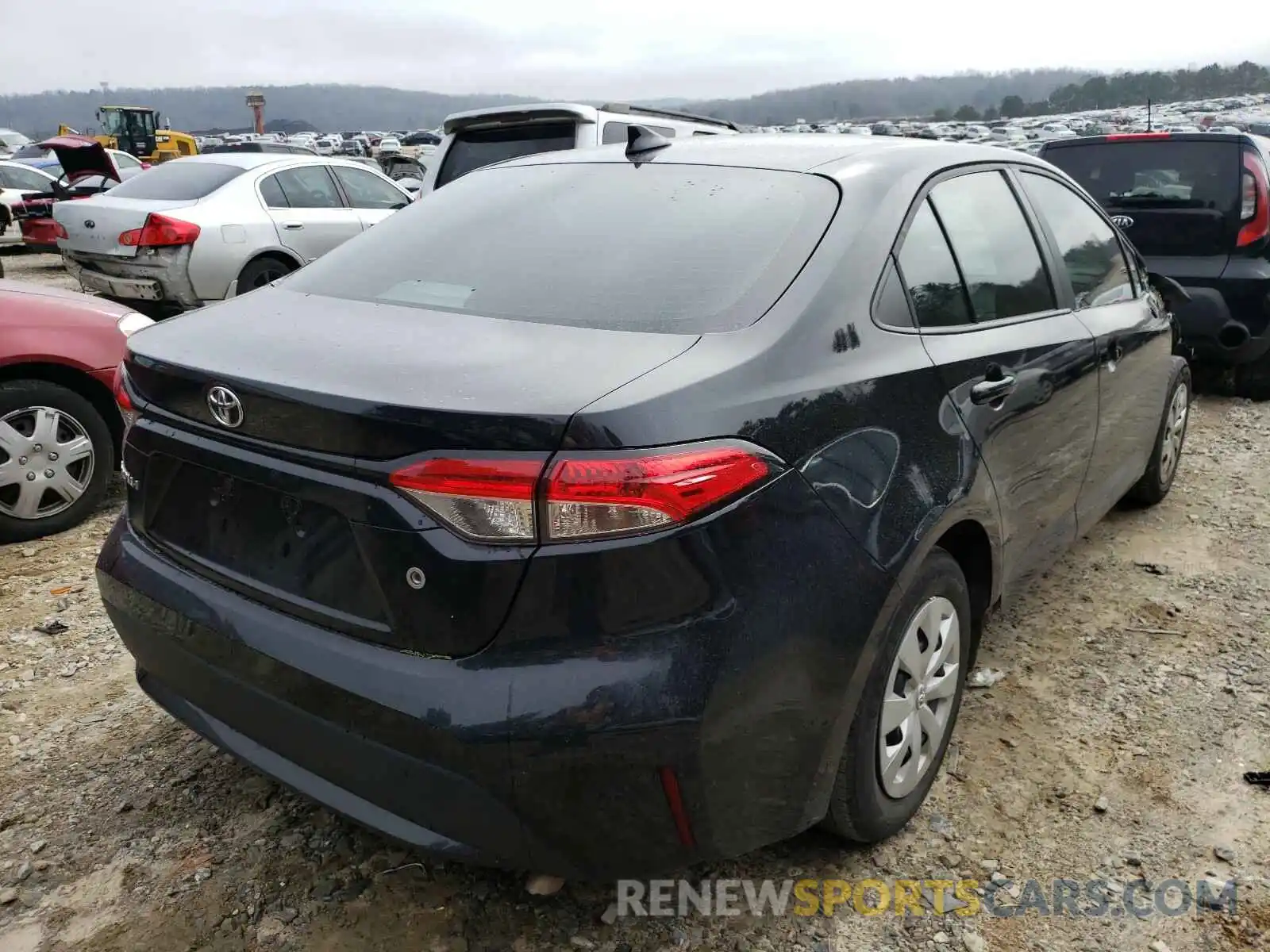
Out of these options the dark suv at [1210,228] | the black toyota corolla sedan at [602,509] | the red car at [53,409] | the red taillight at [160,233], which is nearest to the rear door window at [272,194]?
the red taillight at [160,233]

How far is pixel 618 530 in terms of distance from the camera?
5.44 feet

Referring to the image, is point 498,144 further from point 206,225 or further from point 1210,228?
point 1210,228

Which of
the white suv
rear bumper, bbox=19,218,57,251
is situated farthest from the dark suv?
rear bumper, bbox=19,218,57,251

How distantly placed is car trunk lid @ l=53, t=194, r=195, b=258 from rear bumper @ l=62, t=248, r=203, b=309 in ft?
0.26

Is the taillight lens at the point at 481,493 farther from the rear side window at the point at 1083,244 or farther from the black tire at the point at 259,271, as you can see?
the black tire at the point at 259,271

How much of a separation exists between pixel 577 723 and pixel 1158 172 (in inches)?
252

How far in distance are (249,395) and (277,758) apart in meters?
0.75

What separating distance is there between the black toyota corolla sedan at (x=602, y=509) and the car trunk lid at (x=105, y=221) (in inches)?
223

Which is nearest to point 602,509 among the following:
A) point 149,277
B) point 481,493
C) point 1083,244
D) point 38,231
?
point 481,493

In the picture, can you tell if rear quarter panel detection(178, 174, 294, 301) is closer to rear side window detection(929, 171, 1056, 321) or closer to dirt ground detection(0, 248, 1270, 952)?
dirt ground detection(0, 248, 1270, 952)

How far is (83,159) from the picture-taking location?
12258 mm

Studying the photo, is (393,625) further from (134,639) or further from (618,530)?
(134,639)

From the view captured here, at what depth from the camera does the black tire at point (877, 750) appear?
2.12m

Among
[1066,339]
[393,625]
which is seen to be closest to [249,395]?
[393,625]
